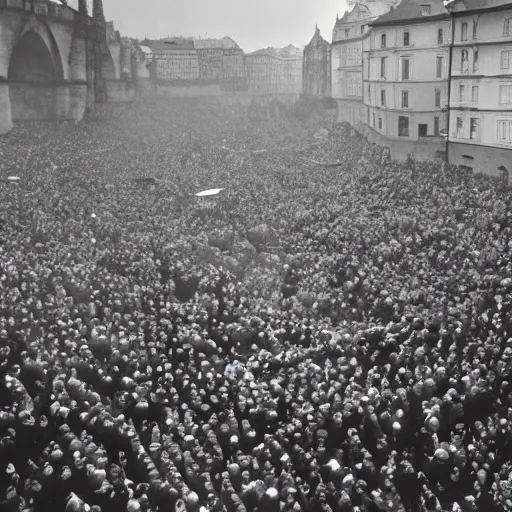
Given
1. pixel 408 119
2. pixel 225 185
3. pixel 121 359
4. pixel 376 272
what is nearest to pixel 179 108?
pixel 408 119

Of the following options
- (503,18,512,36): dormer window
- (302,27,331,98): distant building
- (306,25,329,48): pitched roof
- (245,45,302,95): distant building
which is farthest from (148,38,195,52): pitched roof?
(503,18,512,36): dormer window

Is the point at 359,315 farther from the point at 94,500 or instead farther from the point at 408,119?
the point at 408,119

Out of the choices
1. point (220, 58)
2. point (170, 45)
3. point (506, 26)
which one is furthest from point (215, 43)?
point (506, 26)

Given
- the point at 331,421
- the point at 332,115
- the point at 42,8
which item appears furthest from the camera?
the point at 332,115

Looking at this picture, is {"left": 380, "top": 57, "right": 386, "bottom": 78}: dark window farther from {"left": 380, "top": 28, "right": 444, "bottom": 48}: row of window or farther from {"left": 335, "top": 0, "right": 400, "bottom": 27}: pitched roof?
{"left": 335, "top": 0, "right": 400, "bottom": 27}: pitched roof

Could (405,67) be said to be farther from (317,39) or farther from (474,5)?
(317,39)

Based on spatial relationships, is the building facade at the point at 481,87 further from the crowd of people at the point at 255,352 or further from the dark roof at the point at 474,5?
the crowd of people at the point at 255,352
